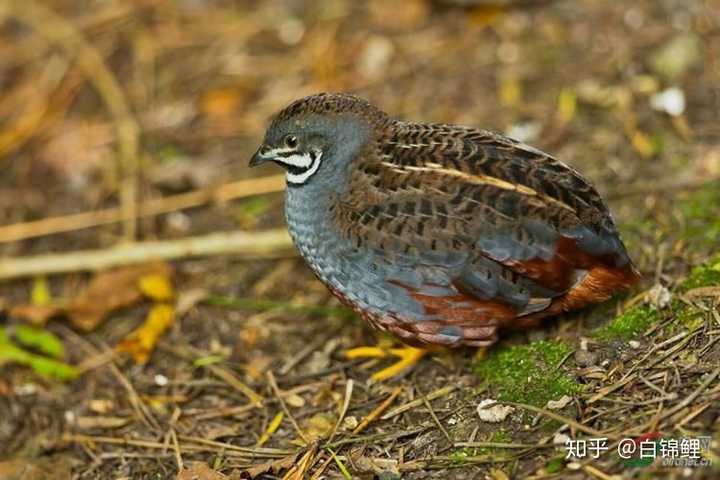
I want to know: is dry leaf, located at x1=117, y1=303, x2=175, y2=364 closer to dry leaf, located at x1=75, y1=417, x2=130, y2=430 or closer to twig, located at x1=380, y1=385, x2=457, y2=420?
dry leaf, located at x1=75, y1=417, x2=130, y2=430

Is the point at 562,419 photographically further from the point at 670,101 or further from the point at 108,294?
the point at 108,294

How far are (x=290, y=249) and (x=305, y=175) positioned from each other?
121cm

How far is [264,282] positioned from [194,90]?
211 centimetres

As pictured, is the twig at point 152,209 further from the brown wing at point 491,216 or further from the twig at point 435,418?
the twig at point 435,418

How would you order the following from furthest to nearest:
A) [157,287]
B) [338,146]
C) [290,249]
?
[290,249] < [157,287] < [338,146]

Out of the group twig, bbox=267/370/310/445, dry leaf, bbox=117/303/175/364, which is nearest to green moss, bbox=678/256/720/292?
twig, bbox=267/370/310/445

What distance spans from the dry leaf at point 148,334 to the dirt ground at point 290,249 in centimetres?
2

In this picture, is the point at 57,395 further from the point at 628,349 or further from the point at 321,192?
the point at 628,349

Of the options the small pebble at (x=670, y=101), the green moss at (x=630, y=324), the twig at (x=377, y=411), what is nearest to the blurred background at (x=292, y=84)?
the small pebble at (x=670, y=101)

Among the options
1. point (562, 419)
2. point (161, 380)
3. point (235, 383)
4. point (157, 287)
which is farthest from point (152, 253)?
point (562, 419)

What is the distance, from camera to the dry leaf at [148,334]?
5.18 m

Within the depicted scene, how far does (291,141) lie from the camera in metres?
4.46

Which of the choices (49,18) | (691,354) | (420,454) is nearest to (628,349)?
(691,354)

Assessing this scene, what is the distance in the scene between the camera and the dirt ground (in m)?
4.09
